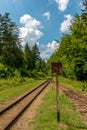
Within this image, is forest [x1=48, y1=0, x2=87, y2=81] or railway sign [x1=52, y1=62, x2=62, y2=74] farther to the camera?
forest [x1=48, y1=0, x2=87, y2=81]

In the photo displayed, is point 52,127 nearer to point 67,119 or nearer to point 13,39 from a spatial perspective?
point 67,119

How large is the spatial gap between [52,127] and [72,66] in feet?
163

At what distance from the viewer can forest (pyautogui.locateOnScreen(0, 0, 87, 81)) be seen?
57069 millimetres

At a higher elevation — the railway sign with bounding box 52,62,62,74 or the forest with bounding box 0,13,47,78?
the forest with bounding box 0,13,47,78

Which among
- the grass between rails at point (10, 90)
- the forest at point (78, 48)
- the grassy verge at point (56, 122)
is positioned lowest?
the grassy verge at point (56, 122)

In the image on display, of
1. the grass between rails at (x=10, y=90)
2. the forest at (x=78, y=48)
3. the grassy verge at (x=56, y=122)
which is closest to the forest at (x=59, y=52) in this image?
the forest at (x=78, y=48)

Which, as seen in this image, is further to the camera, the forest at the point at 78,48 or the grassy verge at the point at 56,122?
the forest at the point at 78,48

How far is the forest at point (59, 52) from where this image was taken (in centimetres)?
5707

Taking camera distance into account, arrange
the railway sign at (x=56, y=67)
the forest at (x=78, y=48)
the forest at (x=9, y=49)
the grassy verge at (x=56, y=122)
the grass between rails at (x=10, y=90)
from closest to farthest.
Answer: the grassy verge at (x=56, y=122), the railway sign at (x=56, y=67), the grass between rails at (x=10, y=90), the forest at (x=78, y=48), the forest at (x=9, y=49)

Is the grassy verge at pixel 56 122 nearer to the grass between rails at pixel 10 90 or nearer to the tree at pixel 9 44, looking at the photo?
the grass between rails at pixel 10 90

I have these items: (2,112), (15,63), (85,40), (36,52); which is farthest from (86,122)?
(36,52)

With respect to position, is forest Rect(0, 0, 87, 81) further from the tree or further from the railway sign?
the railway sign

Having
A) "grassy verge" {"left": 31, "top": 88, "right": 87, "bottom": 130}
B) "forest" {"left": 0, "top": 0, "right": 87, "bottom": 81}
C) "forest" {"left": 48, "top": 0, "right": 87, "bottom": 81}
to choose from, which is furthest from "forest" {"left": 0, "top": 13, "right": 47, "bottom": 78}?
"grassy verge" {"left": 31, "top": 88, "right": 87, "bottom": 130}

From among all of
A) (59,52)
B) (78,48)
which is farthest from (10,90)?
(59,52)
